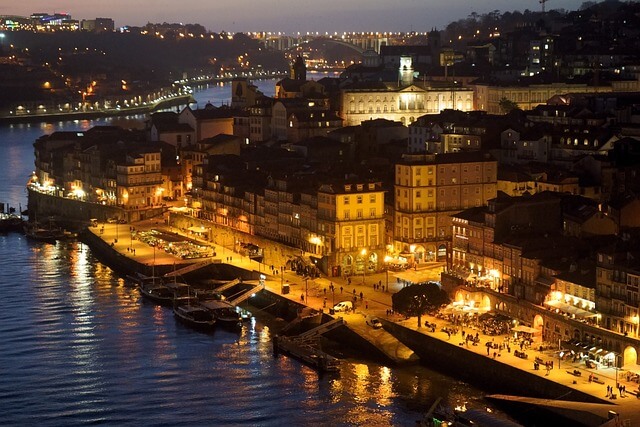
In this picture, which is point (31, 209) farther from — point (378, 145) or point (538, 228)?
point (538, 228)

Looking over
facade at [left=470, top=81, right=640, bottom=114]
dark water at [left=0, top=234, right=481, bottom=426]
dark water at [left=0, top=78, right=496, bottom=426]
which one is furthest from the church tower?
dark water at [left=0, top=234, right=481, bottom=426]

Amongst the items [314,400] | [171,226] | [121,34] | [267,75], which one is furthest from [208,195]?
[121,34]

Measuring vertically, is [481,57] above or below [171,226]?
above

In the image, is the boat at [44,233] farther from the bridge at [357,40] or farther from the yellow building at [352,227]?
the bridge at [357,40]

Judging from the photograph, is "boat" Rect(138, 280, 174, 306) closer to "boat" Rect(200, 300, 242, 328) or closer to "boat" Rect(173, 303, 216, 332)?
"boat" Rect(173, 303, 216, 332)

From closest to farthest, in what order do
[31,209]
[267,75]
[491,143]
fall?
[491,143] < [31,209] < [267,75]
